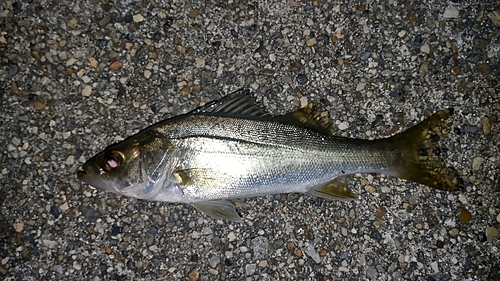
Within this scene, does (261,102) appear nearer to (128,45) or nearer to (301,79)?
(301,79)

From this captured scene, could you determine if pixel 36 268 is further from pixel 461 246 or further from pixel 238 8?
pixel 461 246

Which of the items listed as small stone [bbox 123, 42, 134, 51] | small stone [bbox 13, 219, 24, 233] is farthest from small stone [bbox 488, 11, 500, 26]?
small stone [bbox 13, 219, 24, 233]

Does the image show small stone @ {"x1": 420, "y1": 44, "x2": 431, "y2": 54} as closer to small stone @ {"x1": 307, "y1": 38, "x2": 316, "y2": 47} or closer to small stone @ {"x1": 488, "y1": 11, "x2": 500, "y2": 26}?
small stone @ {"x1": 488, "y1": 11, "x2": 500, "y2": 26}

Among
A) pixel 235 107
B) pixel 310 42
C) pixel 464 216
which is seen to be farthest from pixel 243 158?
pixel 464 216

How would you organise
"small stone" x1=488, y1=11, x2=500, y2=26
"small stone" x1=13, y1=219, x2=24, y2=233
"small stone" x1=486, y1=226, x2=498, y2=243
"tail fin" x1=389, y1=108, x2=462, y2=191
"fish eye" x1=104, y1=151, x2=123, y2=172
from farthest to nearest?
"small stone" x1=488, y1=11, x2=500, y2=26, "small stone" x1=486, y1=226, x2=498, y2=243, "small stone" x1=13, y1=219, x2=24, y2=233, "tail fin" x1=389, y1=108, x2=462, y2=191, "fish eye" x1=104, y1=151, x2=123, y2=172

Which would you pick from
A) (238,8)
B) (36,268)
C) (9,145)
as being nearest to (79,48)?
(9,145)

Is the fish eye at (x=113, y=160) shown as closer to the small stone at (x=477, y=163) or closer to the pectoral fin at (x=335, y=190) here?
the pectoral fin at (x=335, y=190)

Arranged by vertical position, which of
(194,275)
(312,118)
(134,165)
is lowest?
(194,275)
